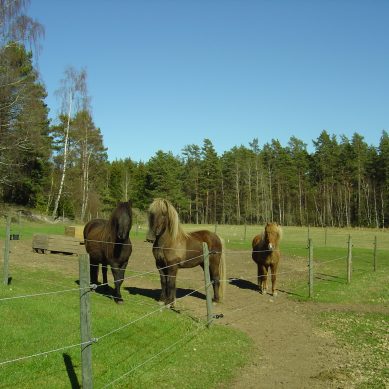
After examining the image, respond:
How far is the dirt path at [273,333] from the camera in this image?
6.14m

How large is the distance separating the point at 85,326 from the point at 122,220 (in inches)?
234

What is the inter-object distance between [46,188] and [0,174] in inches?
675

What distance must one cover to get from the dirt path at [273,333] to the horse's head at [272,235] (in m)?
1.47

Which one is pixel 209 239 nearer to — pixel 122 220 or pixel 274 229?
pixel 122 220

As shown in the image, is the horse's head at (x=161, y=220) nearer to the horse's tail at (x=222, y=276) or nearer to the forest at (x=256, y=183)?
the horse's tail at (x=222, y=276)

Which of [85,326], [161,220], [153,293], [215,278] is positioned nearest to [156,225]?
[161,220]

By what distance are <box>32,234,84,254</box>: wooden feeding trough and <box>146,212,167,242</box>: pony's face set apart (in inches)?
347

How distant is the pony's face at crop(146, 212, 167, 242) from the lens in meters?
9.80

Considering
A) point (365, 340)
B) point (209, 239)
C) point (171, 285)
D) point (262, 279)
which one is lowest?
point (365, 340)

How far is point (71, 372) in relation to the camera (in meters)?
5.45

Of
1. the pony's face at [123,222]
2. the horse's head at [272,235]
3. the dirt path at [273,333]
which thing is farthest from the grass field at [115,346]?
the horse's head at [272,235]

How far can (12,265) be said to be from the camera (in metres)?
14.3

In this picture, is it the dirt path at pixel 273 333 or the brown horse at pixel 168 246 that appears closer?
the dirt path at pixel 273 333

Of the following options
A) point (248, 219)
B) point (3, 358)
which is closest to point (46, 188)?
point (248, 219)
